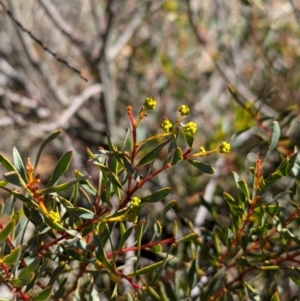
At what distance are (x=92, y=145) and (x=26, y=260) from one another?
154 centimetres

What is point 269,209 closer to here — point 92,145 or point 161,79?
point 161,79

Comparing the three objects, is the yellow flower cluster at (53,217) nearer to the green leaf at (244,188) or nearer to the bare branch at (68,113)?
the green leaf at (244,188)

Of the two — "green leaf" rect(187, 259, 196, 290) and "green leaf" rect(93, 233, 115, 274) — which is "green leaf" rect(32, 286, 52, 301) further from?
"green leaf" rect(187, 259, 196, 290)

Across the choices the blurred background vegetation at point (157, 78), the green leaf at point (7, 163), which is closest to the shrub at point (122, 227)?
the green leaf at point (7, 163)

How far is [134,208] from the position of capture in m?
0.61

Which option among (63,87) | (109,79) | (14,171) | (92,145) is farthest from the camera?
(63,87)

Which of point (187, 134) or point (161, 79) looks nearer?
point (187, 134)

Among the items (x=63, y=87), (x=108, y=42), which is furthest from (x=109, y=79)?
(x=63, y=87)

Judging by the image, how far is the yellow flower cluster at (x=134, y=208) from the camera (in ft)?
1.98

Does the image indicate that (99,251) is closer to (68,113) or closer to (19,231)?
(19,231)

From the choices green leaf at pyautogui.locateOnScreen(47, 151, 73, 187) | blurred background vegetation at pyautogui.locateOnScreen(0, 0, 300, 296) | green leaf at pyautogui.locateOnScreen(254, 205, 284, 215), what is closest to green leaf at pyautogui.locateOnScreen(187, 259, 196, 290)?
green leaf at pyautogui.locateOnScreen(254, 205, 284, 215)

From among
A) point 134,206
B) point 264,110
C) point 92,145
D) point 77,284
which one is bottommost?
point 92,145

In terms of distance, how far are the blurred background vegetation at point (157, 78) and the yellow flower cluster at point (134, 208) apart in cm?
96

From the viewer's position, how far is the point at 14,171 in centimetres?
59
